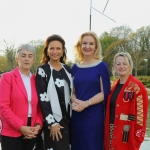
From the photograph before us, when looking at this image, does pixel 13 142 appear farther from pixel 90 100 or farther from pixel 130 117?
pixel 130 117

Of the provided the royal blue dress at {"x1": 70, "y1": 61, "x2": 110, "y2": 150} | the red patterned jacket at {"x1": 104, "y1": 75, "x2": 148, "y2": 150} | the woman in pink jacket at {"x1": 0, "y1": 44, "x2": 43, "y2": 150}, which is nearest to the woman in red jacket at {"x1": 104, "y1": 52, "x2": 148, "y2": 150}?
the red patterned jacket at {"x1": 104, "y1": 75, "x2": 148, "y2": 150}

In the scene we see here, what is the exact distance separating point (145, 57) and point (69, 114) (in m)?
31.9

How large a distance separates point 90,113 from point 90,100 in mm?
204

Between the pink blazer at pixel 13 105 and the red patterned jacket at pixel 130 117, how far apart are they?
1.07 meters

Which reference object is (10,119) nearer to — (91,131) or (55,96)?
(55,96)

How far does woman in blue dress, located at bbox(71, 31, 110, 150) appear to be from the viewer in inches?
128

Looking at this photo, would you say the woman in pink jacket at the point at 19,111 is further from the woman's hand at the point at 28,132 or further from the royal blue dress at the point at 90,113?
the royal blue dress at the point at 90,113

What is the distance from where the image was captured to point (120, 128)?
3102 millimetres

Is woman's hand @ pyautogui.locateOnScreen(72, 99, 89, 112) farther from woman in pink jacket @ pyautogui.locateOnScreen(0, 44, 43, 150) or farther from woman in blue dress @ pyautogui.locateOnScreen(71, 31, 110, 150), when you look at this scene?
woman in pink jacket @ pyautogui.locateOnScreen(0, 44, 43, 150)

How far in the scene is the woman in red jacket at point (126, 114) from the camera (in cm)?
304

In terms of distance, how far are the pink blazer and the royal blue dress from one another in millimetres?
667

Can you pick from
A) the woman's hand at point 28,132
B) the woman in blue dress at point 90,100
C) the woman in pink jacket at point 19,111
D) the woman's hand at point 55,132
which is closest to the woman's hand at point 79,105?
the woman in blue dress at point 90,100

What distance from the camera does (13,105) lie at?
2809 mm

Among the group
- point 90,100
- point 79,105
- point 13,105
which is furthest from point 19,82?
point 90,100
